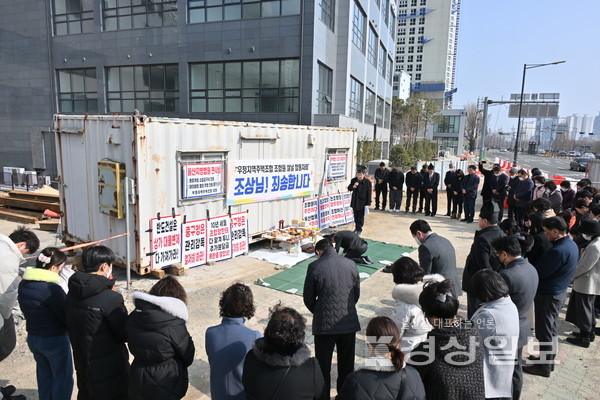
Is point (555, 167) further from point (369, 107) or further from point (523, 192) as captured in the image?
point (523, 192)

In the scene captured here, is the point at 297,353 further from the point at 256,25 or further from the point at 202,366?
the point at 256,25

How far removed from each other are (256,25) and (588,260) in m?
17.1

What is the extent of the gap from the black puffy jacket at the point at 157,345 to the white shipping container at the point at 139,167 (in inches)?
183

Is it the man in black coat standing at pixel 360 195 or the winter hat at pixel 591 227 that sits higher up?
the winter hat at pixel 591 227

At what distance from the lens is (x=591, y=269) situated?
538 centimetres

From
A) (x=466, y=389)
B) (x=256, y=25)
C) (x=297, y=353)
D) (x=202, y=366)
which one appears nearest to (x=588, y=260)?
(x=466, y=389)

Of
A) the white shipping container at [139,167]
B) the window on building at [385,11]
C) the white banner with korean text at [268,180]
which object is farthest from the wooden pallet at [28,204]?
the window on building at [385,11]

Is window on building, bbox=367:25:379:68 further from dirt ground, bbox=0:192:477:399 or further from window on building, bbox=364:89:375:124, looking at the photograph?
dirt ground, bbox=0:192:477:399

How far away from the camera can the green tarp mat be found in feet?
24.8

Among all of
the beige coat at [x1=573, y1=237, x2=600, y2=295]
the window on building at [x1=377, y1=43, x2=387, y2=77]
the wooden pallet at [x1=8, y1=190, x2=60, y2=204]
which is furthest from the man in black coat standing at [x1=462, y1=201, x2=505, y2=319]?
the window on building at [x1=377, y1=43, x2=387, y2=77]

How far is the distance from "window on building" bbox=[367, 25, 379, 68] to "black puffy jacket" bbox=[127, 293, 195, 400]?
2820cm

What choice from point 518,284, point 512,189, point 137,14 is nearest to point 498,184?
point 512,189

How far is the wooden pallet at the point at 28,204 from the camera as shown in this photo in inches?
503

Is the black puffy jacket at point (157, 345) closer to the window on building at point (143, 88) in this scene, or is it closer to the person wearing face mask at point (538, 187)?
the person wearing face mask at point (538, 187)
